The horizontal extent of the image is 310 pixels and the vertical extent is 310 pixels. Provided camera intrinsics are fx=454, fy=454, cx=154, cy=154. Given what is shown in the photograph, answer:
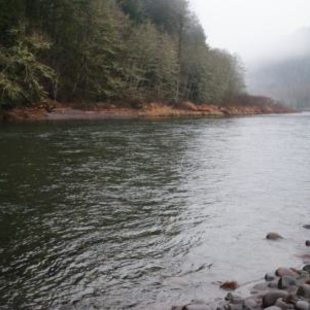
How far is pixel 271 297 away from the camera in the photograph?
7.79 m

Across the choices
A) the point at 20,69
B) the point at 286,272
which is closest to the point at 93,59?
the point at 20,69

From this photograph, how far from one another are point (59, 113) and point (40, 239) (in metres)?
43.3

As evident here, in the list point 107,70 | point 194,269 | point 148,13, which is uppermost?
point 148,13

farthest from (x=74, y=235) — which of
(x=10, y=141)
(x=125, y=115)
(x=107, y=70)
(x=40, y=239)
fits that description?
(x=107, y=70)

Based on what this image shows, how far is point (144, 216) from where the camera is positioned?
43.7 feet

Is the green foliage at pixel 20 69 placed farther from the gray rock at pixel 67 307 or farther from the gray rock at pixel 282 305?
the gray rock at pixel 282 305

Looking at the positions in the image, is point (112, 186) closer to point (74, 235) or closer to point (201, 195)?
point (201, 195)

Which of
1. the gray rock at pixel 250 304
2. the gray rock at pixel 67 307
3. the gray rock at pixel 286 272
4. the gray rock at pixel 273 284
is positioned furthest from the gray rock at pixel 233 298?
the gray rock at pixel 67 307

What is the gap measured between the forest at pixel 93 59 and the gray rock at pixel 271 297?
37667 millimetres

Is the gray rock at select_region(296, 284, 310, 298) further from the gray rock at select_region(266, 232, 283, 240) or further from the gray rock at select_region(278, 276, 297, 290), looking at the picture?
the gray rock at select_region(266, 232, 283, 240)

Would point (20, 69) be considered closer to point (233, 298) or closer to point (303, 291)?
point (233, 298)

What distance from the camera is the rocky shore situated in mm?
7566

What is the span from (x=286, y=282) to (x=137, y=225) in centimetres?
491

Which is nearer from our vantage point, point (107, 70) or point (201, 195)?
Answer: point (201, 195)
